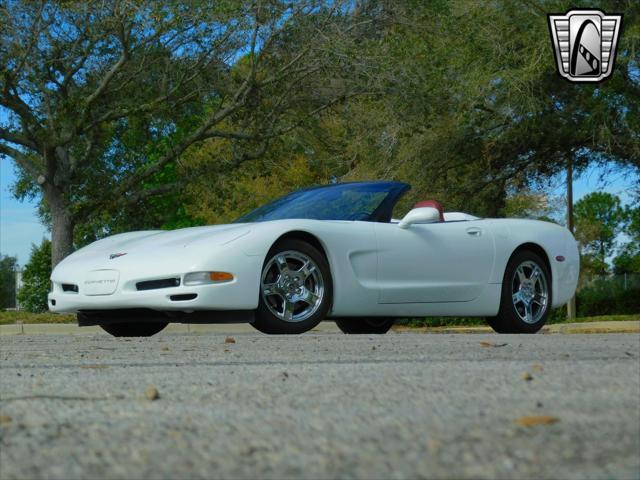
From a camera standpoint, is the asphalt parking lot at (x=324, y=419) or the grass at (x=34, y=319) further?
the grass at (x=34, y=319)

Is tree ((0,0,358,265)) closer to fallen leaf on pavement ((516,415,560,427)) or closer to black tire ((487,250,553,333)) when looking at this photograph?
black tire ((487,250,553,333))

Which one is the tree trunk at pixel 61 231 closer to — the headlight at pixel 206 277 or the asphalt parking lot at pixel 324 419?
the headlight at pixel 206 277

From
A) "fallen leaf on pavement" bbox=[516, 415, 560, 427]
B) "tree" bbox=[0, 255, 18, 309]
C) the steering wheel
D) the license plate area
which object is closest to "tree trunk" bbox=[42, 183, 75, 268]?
the license plate area

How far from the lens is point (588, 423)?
8.87 feet

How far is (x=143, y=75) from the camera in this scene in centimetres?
2056

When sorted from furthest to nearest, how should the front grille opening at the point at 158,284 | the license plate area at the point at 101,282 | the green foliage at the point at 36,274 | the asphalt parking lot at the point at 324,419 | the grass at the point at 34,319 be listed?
the green foliage at the point at 36,274
the grass at the point at 34,319
the license plate area at the point at 101,282
the front grille opening at the point at 158,284
the asphalt parking lot at the point at 324,419

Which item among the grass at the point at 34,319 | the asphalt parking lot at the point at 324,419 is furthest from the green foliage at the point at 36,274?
the asphalt parking lot at the point at 324,419

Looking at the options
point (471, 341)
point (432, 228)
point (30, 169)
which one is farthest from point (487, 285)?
point (30, 169)

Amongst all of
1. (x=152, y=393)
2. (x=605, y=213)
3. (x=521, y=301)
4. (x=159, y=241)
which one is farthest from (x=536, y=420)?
(x=605, y=213)

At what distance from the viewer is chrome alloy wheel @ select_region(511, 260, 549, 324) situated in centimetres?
917

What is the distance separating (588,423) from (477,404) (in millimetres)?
428

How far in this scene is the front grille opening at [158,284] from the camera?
292 inches

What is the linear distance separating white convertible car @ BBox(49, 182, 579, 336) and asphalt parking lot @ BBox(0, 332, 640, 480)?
254 centimetres

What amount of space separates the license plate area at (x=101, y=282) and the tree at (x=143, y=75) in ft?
36.4
